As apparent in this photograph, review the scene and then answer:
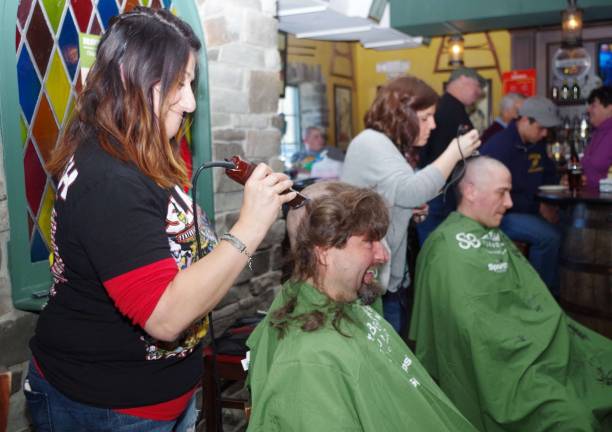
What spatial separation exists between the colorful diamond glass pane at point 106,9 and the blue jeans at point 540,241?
2.91 meters

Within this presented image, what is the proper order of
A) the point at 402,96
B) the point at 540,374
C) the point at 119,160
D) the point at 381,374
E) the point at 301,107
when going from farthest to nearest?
the point at 301,107
the point at 402,96
the point at 540,374
the point at 381,374
the point at 119,160

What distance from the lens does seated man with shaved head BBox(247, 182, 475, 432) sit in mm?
1242

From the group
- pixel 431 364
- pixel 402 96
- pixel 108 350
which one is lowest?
pixel 431 364

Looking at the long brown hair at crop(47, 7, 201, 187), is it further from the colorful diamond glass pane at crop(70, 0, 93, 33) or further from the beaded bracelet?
the colorful diamond glass pane at crop(70, 0, 93, 33)

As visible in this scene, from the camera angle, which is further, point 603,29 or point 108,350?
Answer: point 603,29

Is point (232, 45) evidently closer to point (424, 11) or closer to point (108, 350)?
point (108, 350)

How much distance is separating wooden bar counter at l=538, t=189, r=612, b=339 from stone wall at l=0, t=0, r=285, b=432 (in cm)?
147

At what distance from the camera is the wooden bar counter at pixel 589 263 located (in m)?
2.92

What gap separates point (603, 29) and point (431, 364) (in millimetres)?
5948

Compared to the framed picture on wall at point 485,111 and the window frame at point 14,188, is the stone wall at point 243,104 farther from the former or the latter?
the framed picture on wall at point 485,111

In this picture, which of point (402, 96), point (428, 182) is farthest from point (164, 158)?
point (402, 96)

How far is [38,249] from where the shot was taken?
6.00ft

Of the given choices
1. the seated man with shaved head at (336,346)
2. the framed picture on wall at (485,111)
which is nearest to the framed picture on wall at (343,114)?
the framed picture on wall at (485,111)

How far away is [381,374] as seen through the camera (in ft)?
4.69
